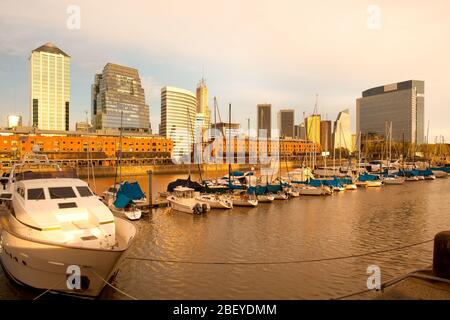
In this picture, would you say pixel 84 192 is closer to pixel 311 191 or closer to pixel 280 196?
pixel 280 196

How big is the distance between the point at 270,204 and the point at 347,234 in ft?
52.7

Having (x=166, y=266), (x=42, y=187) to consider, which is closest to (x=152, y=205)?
(x=166, y=266)

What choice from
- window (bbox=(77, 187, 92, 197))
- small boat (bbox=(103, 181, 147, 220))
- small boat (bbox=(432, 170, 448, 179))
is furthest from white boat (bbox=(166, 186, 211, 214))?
small boat (bbox=(432, 170, 448, 179))

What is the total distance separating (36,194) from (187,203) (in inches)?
869

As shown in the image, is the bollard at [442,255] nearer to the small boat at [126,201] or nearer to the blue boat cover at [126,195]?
the small boat at [126,201]

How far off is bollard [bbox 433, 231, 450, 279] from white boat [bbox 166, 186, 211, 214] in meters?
28.4

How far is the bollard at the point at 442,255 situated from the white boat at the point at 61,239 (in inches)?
376

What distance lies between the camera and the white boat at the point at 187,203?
35031mm

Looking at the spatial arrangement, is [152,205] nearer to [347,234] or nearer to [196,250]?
[196,250]

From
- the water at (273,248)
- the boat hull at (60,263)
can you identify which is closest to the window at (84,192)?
the boat hull at (60,263)

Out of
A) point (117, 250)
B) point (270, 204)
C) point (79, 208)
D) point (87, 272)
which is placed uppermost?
point (79, 208)

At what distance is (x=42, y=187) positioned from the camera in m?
14.3

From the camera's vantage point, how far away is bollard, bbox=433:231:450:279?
24.8 ft

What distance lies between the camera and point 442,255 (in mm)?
7711
